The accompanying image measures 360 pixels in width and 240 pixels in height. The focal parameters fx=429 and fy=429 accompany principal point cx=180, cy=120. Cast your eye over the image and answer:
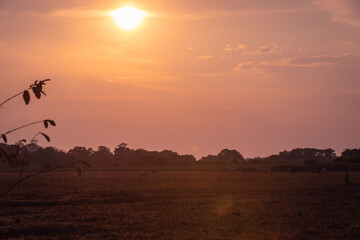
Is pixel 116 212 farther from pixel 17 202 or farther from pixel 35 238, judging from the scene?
pixel 17 202

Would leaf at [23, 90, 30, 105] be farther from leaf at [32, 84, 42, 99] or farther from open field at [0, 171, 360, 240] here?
open field at [0, 171, 360, 240]

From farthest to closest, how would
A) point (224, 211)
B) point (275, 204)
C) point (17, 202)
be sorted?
point (17, 202) → point (275, 204) → point (224, 211)

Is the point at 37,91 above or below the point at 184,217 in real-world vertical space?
above

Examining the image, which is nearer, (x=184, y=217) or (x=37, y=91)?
(x=37, y=91)

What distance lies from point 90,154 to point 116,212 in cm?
17991

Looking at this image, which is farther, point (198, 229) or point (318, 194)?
point (318, 194)

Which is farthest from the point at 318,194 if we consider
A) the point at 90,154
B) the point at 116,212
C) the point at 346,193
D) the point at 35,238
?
the point at 90,154

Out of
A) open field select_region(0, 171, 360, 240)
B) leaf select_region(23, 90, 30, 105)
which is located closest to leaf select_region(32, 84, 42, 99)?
leaf select_region(23, 90, 30, 105)

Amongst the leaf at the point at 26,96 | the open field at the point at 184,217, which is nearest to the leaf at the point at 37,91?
the leaf at the point at 26,96

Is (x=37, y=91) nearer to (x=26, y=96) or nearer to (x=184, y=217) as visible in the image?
(x=26, y=96)

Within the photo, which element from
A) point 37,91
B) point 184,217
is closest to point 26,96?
point 37,91

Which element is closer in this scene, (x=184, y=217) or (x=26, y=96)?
(x=26, y=96)

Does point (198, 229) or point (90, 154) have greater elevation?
point (90, 154)

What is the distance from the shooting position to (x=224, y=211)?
2217cm
